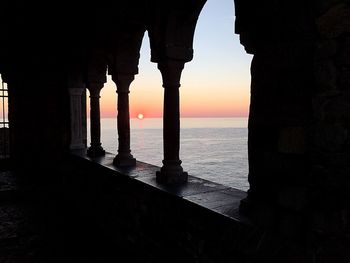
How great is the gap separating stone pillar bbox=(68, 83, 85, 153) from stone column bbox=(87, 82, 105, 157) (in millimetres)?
806

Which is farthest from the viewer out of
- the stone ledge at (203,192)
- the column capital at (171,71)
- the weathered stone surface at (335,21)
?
the column capital at (171,71)

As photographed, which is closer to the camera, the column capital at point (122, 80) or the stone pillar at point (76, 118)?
the column capital at point (122, 80)

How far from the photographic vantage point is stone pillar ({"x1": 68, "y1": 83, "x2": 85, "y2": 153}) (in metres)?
6.03

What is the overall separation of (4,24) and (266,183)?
6.58 meters

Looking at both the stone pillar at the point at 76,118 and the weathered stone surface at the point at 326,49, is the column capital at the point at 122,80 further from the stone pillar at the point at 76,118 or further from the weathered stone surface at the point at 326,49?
the weathered stone surface at the point at 326,49

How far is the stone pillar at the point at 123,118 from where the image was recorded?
14.1ft

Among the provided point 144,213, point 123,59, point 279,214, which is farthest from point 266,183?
point 123,59

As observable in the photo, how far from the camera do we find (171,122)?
10.7ft

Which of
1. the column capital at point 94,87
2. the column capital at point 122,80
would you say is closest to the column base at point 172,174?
the column capital at point 122,80

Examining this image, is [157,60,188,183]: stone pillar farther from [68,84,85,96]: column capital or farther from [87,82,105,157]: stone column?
[68,84,85,96]: column capital

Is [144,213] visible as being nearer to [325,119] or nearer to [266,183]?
[266,183]

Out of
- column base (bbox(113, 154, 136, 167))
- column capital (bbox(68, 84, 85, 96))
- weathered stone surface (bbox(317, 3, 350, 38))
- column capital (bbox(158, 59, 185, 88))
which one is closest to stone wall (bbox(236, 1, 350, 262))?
weathered stone surface (bbox(317, 3, 350, 38))

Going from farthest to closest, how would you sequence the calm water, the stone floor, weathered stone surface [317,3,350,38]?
the calm water, the stone floor, weathered stone surface [317,3,350,38]

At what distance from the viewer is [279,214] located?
187 centimetres
